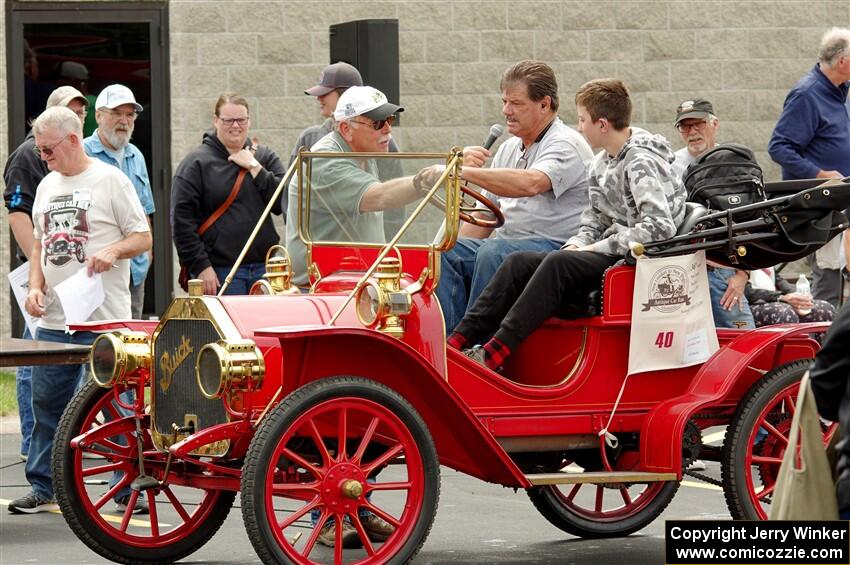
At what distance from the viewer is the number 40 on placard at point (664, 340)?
6.93 metres

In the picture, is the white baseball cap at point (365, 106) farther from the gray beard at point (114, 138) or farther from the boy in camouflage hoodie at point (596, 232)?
the gray beard at point (114, 138)

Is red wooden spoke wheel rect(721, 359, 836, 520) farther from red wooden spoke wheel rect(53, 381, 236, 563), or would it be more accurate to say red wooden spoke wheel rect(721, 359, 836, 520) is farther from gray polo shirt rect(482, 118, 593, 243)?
red wooden spoke wheel rect(53, 381, 236, 563)

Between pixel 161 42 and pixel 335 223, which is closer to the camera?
pixel 335 223

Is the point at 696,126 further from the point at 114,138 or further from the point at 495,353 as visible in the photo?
the point at 495,353

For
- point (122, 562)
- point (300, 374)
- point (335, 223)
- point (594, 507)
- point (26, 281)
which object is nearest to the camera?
point (300, 374)

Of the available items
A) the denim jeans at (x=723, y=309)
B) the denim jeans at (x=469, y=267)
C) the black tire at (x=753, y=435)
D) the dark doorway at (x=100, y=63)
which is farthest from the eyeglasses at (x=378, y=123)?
the dark doorway at (x=100, y=63)

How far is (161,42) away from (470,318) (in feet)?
26.0

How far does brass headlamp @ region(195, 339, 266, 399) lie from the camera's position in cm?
592

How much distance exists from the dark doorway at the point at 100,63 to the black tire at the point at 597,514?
7409 millimetres

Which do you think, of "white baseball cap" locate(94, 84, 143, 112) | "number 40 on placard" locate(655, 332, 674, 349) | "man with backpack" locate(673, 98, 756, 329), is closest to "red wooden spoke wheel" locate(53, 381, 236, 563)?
"number 40 on placard" locate(655, 332, 674, 349)

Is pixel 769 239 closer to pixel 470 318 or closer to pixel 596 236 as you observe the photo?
pixel 596 236

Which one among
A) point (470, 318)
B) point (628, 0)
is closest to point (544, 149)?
point (470, 318)

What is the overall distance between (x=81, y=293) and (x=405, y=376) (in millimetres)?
2470

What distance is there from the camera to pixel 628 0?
47.3 ft
